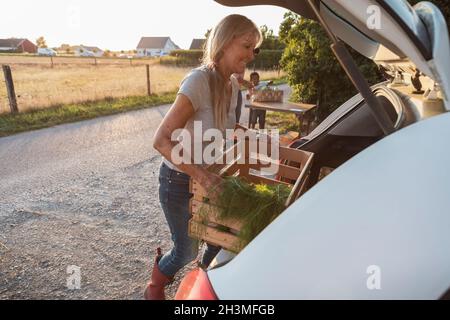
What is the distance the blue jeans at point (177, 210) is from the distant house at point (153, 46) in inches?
3752

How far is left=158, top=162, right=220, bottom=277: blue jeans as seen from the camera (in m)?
2.09

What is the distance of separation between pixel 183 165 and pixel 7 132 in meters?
7.84

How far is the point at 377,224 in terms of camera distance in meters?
1.02

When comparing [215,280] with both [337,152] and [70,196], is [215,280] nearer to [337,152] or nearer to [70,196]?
[337,152]

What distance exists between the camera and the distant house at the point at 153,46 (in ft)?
306

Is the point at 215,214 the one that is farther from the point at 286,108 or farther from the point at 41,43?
the point at 41,43

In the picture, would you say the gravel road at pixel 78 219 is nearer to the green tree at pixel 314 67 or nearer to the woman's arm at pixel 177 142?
the woman's arm at pixel 177 142

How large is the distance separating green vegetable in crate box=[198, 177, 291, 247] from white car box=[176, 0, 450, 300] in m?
0.28

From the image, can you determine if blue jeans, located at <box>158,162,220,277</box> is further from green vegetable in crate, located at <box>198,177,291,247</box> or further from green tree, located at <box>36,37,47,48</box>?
green tree, located at <box>36,37,47,48</box>

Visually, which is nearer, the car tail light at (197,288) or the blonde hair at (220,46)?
the car tail light at (197,288)

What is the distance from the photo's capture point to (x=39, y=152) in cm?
654

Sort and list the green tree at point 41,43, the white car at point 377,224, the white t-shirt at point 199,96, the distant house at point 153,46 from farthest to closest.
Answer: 1. the distant house at point 153,46
2. the green tree at point 41,43
3. the white t-shirt at point 199,96
4. the white car at point 377,224

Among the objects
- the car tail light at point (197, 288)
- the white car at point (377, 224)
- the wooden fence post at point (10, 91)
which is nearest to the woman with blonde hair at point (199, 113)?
the car tail light at point (197, 288)

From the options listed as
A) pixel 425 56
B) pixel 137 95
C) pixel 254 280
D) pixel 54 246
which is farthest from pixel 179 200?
pixel 137 95
